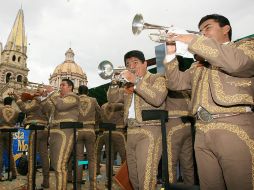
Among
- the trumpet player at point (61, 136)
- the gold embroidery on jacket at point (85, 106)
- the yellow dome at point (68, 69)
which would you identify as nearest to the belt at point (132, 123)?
the trumpet player at point (61, 136)

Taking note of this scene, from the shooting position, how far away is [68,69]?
76438mm

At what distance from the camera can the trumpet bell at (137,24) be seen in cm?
383

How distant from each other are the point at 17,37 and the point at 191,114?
2703 inches

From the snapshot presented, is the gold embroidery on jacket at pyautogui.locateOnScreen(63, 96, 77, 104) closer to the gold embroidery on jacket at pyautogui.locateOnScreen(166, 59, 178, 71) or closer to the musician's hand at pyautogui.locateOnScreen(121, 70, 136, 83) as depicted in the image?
the musician's hand at pyautogui.locateOnScreen(121, 70, 136, 83)

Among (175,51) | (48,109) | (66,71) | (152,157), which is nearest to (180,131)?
(152,157)

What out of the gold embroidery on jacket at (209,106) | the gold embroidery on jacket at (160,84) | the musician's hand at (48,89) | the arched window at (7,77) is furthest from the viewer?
the arched window at (7,77)

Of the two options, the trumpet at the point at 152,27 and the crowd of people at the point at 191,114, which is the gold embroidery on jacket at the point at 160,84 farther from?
the trumpet at the point at 152,27

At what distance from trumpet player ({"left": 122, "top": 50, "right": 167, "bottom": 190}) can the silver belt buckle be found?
1.04 m

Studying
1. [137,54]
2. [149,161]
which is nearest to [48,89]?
[137,54]

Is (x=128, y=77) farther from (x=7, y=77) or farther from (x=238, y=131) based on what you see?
(x=7, y=77)

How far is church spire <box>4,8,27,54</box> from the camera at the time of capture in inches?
2544

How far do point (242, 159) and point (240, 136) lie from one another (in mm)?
189

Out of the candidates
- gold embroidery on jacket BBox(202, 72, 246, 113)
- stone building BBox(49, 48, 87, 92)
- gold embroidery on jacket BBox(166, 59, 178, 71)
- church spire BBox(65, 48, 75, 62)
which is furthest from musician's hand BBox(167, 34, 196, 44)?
church spire BBox(65, 48, 75, 62)

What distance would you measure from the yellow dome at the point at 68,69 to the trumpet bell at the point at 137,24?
73.1m
